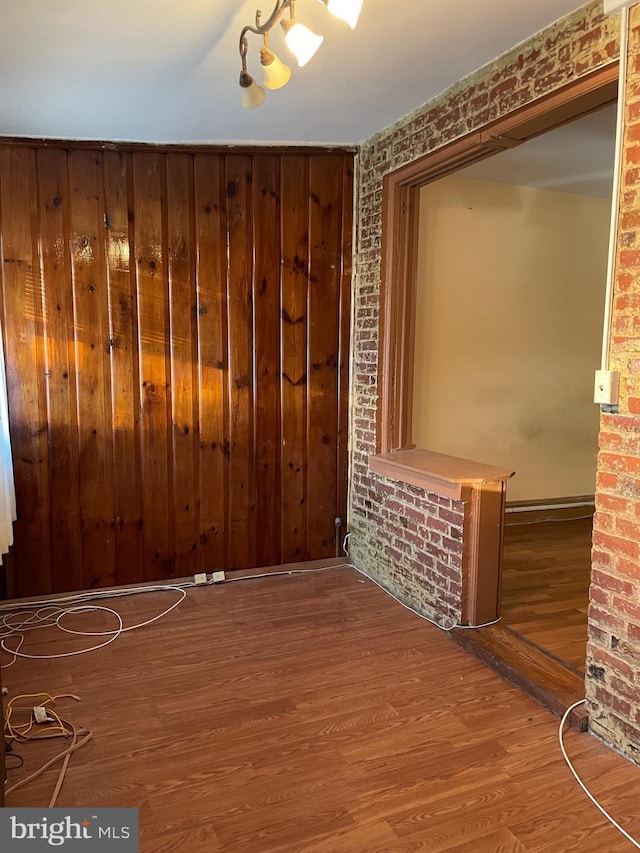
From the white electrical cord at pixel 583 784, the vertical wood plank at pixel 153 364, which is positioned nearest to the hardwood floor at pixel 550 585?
the white electrical cord at pixel 583 784

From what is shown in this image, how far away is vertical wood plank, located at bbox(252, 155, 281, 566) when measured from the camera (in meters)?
3.75

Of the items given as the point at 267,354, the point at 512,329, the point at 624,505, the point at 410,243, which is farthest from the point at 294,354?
the point at 624,505

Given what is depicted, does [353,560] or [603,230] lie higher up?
[603,230]

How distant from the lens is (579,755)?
220cm

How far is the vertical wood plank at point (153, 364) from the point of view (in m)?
3.55

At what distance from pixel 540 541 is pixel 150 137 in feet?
12.2

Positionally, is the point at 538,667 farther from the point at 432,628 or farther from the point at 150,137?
the point at 150,137

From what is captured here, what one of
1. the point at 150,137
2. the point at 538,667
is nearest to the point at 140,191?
the point at 150,137

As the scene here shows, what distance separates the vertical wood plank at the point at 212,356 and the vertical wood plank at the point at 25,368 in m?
0.88

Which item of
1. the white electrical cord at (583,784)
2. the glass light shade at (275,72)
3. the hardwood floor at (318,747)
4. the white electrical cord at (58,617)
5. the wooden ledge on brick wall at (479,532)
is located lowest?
the white electrical cord at (58,617)

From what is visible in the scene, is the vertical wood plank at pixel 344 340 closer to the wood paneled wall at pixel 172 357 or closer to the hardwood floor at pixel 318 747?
the wood paneled wall at pixel 172 357

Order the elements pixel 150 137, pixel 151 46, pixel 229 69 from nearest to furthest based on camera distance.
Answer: pixel 151 46 → pixel 229 69 → pixel 150 137

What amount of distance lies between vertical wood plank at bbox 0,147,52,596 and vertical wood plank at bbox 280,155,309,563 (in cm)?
140

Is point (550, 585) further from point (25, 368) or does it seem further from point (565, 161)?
point (25, 368)
